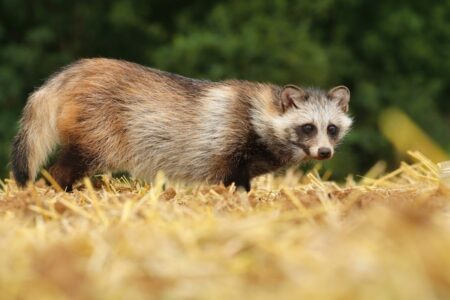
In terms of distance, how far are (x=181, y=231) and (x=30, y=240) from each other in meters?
0.56

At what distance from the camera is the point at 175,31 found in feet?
48.0

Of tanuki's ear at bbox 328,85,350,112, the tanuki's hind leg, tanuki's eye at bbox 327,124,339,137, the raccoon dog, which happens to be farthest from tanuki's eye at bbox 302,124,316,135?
the tanuki's hind leg

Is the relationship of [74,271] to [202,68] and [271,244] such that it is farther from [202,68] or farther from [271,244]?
[202,68]

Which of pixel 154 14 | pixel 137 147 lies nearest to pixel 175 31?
pixel 154 14

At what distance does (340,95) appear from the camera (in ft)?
20.0

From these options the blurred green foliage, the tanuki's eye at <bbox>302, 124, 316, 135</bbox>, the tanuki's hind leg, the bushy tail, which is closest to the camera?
the tanuki's hind leg

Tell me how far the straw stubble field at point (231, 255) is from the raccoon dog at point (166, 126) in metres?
2.21

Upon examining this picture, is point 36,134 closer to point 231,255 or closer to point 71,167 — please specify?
point 71,167

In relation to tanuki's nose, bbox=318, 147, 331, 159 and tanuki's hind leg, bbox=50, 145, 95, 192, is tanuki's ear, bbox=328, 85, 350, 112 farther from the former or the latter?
tanuki's hind leg, bbox=50, 145, 95, 192

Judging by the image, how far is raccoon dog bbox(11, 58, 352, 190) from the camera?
559 centimetres

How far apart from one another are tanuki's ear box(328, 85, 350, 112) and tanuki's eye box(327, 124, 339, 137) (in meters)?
0.22

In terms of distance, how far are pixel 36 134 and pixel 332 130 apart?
85.0 inches

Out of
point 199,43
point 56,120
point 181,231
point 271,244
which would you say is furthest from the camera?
point 199,43

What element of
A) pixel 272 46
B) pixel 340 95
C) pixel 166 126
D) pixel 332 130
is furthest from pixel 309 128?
pixel 272 46
